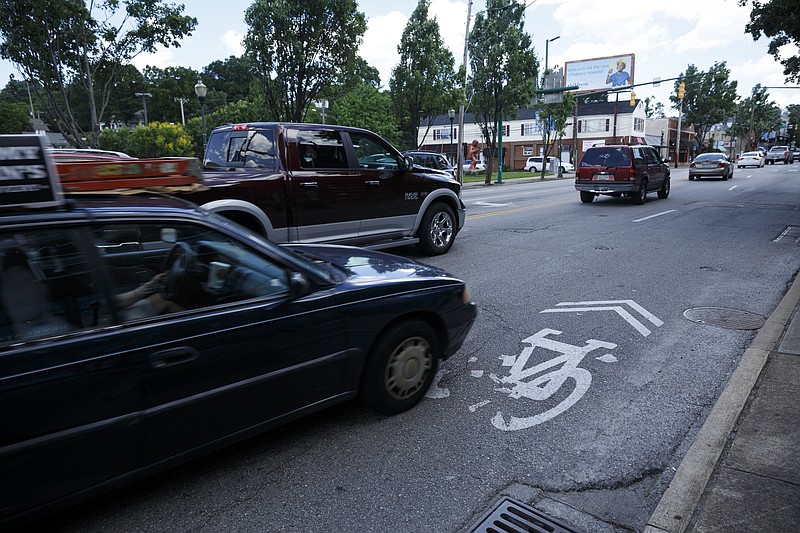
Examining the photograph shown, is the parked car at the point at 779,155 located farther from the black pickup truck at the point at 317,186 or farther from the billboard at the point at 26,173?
the billboard at the point at 26,173

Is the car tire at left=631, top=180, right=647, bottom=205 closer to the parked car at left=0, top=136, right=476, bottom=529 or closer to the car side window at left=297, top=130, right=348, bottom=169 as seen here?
the car side window at left=297, top=130, right=348, bottom=169

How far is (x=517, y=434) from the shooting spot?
3.40 meters

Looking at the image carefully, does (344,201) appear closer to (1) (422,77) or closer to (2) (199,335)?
(2) (199,335)

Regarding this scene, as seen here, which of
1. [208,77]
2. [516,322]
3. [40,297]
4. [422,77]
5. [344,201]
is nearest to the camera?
[40,297]

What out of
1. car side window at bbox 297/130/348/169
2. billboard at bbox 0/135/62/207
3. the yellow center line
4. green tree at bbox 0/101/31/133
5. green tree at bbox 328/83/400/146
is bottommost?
the yellow center line

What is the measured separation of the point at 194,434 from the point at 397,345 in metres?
1.33

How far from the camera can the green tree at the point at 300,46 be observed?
18656mm

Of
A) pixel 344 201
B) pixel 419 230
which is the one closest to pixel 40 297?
pixel 344 201

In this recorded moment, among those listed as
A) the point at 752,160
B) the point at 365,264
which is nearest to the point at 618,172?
the point at 365,264

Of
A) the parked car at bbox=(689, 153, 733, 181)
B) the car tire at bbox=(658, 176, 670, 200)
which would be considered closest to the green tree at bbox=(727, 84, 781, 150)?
the parked car at bbox=(689, 153, 733, 181)

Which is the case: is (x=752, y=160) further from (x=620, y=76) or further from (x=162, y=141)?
(x=162, y=141)

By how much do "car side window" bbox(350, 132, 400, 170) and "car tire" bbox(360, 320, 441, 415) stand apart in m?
4.54

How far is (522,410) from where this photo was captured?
369cm

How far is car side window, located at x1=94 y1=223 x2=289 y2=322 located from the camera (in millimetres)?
2504
